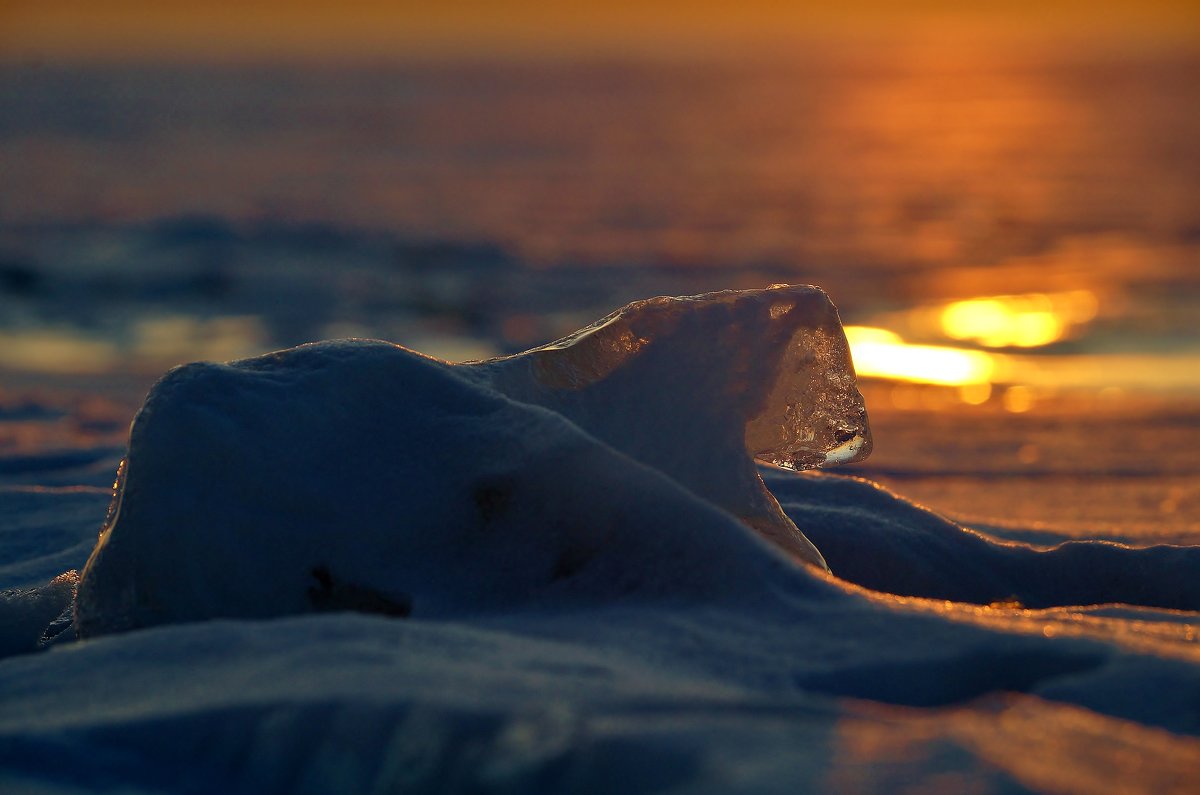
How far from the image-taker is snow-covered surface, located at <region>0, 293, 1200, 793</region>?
1.29 m

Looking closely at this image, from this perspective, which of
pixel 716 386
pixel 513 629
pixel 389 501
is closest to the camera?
pixel 513 629

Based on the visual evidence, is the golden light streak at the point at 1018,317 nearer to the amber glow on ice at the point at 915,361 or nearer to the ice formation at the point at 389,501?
the amber glow on ice at the point at 915,361

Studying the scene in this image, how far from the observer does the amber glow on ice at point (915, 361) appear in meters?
6.41

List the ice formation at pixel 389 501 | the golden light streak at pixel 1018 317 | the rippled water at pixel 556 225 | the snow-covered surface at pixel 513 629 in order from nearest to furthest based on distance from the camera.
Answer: the snow-covered surface at pixel 513 629, the ice formation at pixel 389 501, the golden light streak at pixel 1018 317, the rippled water at pixel 556 225

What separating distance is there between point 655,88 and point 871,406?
39908 millimetres

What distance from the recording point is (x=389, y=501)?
6.10ft

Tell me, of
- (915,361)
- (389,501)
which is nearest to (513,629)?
(389,501)

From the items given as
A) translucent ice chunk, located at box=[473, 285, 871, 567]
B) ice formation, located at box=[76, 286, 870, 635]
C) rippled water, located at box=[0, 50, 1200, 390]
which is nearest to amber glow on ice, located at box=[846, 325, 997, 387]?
rippled water, located at box=[0, 50, 1200, 390]

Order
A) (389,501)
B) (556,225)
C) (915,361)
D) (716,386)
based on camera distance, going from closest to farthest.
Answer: (389,501) < (716,386) < (915,361) < (556,225)

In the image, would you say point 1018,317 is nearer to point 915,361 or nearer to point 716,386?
point 915,361

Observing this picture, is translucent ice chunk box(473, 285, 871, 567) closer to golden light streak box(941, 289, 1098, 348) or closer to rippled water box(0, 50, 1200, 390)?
rippled water box(0, 50, 1200, 390)

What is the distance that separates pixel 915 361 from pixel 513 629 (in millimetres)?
5512

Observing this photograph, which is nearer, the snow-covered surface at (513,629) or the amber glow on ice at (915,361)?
the snow-covered surface at (513,629)

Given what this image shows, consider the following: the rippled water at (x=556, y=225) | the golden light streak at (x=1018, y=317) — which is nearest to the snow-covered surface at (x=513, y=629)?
the rippled water at (x=556, y=225)
